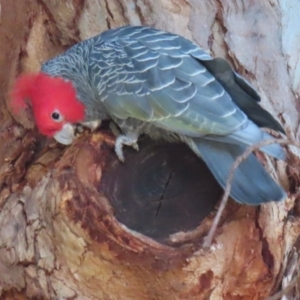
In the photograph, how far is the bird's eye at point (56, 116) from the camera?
136cm

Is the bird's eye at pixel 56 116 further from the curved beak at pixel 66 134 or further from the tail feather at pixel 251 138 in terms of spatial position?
the tail feather at pixel 251 138

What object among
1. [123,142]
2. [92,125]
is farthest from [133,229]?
[92,125]

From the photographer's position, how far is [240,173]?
1.19 m

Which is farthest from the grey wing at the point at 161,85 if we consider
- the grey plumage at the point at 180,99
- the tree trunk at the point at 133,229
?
the tree trunk at the point at 133,229

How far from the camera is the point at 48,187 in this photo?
1.29 meters

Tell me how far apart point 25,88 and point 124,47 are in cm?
26

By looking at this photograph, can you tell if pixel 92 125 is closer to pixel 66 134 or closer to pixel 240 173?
pixel 66 134

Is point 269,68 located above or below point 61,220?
below

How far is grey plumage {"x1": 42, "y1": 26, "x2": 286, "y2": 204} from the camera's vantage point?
1191 millimetres

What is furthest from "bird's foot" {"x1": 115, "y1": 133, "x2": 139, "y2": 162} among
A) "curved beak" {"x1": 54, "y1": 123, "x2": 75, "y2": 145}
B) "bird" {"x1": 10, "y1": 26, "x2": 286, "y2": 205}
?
"curved beak" {"x1": 54, "y1": 123, "x2": 75, "y2": 145}

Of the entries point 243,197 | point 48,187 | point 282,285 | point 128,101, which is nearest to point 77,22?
point 128,101

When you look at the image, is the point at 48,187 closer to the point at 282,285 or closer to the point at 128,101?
the point at 128,101

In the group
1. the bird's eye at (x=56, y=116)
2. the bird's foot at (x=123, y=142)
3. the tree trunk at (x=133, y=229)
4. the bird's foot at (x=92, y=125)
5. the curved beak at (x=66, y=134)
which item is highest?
the bird's eye at (x=56, y=116)

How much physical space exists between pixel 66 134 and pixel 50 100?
91mm
